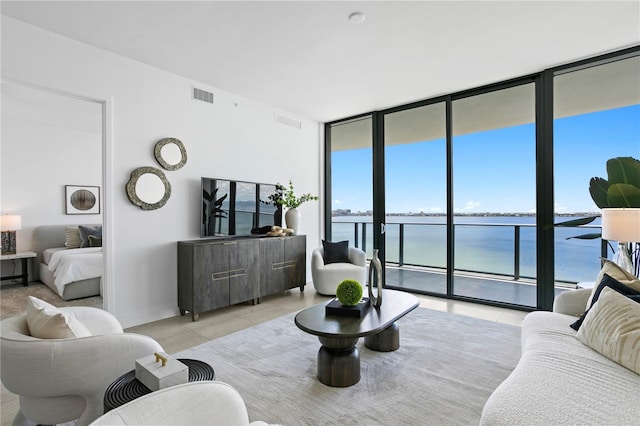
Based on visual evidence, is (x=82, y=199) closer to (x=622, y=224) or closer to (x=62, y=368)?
(x=62, y=368)

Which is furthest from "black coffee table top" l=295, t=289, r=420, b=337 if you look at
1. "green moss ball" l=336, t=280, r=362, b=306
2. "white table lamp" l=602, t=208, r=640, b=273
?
"white table lamp" l=602, t=208, r=640, b=273

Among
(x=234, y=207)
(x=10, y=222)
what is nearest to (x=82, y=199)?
(x=10, y=222)

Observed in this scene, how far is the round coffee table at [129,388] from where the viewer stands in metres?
1.24

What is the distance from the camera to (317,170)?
19.1 ft

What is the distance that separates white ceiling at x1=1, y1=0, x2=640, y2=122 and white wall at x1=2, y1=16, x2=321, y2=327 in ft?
0.57

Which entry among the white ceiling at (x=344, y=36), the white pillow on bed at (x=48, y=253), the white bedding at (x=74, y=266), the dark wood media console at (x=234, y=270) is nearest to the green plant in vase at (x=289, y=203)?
the dark wood media console at (x=234, y=270)

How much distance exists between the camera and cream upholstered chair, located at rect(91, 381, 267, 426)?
84cm

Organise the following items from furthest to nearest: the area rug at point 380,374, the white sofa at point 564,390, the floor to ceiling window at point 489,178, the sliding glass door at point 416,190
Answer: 1. the sliding glass door at point 416,190
2. the floor to ceiling window at point 489,178
3. the area rug at point 380,374
4. the white sofa at point 564,390

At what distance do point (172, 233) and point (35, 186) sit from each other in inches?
95.3

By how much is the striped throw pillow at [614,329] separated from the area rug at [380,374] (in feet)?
2.38

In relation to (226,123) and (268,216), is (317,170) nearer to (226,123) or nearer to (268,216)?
(268,216)

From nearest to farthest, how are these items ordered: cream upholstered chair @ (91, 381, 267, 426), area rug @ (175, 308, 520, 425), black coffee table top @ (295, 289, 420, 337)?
cream upholstered chair @ (91, 381, 267, 426) < area rug @ (175, 308, 520, 425) < black coffee table top @ (295, 289, 420, 337)

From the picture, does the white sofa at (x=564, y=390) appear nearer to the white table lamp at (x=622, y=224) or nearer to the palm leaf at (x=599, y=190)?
the white table lamp at (x=622, y=224)

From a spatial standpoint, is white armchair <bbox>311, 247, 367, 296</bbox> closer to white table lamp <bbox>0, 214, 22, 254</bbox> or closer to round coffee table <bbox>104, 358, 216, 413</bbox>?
round coffee table <bbox>104, 358, 216, 413</bbox>
